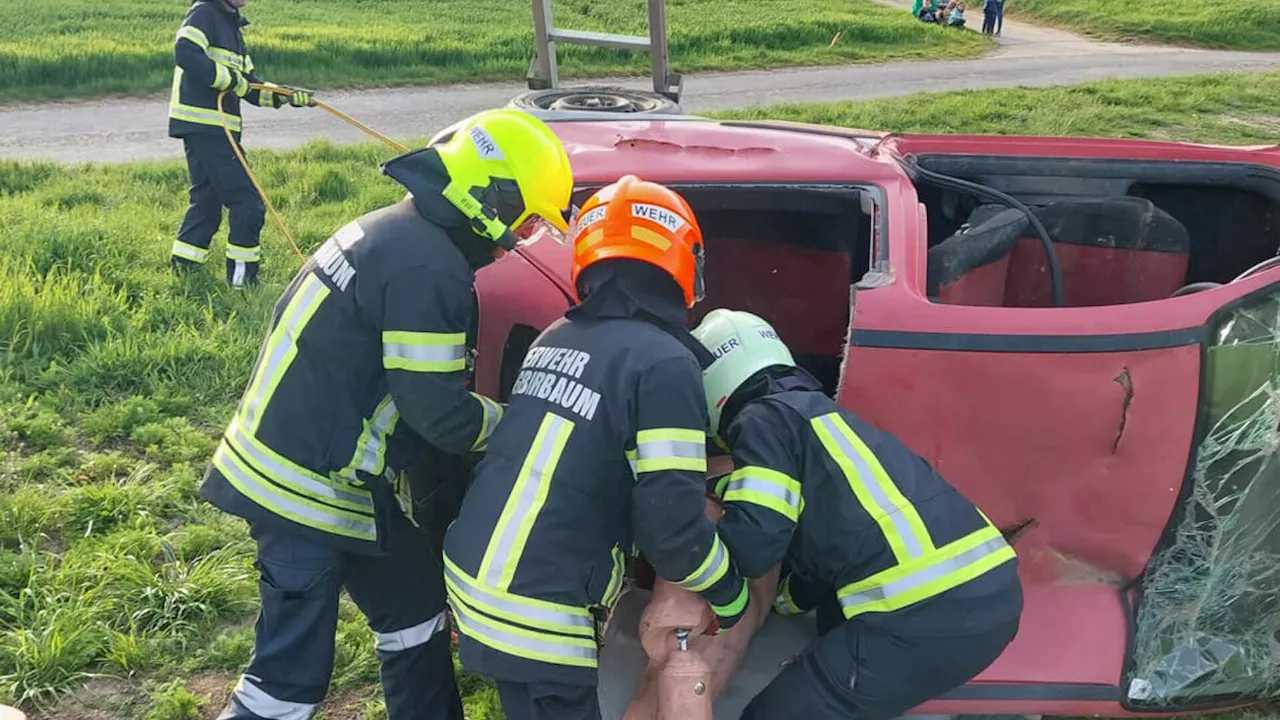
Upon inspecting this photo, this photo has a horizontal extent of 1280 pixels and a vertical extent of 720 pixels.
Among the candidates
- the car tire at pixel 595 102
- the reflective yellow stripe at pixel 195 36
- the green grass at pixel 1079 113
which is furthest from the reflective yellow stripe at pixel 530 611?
the green grass at pixel 1079 113

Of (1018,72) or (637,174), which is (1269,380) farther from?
(1018,72)

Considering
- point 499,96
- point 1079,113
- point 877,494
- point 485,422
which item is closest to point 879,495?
point 877,494

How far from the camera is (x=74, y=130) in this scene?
948cm

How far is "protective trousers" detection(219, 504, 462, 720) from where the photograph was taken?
2551mm

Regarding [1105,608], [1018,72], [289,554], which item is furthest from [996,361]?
[1018,72]

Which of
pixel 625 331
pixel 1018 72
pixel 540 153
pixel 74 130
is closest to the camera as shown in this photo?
pixel 625 331

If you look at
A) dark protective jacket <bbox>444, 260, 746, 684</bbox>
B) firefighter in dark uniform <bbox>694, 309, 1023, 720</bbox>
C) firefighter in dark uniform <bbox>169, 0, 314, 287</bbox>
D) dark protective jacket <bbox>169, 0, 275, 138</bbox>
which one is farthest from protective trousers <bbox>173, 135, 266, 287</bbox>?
firefighter in dark uniform <bbox>694, 309, 1023, 720</bbox>

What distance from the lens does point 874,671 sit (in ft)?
7.72

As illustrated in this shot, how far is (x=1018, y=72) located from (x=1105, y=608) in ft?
45.5

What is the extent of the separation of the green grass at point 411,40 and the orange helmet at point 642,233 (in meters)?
10.2

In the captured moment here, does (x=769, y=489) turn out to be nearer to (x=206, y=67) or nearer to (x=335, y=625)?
(x=335, y=625)

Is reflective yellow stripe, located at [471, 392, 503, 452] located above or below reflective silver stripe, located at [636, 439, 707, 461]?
below

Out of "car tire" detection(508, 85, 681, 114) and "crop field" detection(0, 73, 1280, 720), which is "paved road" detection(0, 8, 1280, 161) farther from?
"car tire" detection(508, 85, 681, 114)

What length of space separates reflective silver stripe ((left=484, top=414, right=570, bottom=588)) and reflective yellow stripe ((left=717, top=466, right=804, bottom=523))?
410 millimetres
